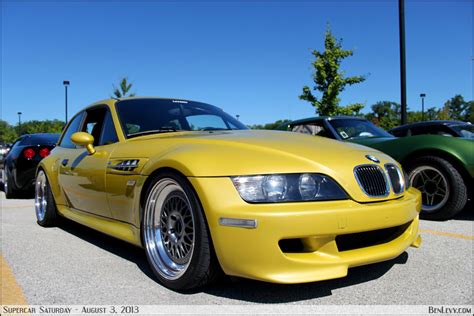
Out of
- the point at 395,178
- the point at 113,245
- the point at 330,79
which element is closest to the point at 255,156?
the point at 395,178

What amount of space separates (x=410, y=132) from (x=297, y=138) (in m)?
4.33

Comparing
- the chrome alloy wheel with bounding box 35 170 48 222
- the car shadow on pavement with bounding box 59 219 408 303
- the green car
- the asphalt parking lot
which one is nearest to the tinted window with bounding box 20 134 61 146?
the chrome alloy wheel with bounding box 35 170 48 222

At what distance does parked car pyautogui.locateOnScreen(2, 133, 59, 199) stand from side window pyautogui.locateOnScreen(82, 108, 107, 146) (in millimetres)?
3540

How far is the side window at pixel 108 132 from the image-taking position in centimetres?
353

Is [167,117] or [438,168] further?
[438,168]

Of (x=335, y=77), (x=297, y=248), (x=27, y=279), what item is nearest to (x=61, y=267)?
(x=27, y=279)

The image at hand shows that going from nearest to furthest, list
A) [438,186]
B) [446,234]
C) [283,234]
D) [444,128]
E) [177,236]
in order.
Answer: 1. [283,234]
2. [177,236]
3. [446,234]
4. [438,186]
5. [444,128]

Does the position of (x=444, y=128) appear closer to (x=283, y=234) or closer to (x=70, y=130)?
(x=283, y=234)

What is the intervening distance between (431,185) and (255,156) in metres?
3.31

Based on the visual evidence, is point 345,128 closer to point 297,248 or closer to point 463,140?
point 463,140

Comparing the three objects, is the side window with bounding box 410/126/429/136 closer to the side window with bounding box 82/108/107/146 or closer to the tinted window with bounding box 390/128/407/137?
the tinted window with bounding box 390/128/407/137

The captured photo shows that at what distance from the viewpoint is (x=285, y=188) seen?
89.1 inches

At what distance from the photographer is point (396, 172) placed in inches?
112

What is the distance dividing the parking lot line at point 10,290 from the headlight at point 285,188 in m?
1.45
